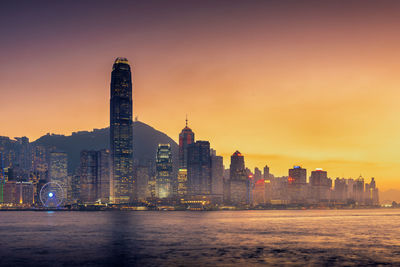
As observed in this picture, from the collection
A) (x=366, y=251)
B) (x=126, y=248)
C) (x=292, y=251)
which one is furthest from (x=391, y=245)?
(x=126, y=248)

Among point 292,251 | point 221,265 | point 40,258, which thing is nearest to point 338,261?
point 292,251

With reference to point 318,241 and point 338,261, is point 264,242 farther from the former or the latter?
point 338,261

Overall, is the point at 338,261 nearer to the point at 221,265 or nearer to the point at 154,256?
the point at 221,265

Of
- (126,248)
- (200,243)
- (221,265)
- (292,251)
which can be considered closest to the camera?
(221,265)

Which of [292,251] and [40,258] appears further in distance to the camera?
[292,251]

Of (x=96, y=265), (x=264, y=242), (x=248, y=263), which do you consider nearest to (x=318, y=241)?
(x=264, y=242)

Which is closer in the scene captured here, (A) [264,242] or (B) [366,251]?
(B) [366,251]

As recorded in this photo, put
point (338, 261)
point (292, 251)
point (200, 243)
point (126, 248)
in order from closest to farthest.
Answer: point (338, 261)
point (292, 251)
point (126, 248)
point (200, 243)

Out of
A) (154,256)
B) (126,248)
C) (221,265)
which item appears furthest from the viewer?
(126,248)

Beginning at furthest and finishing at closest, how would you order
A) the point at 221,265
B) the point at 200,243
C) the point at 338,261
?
the point at 200,243, the point at 338,261, the point at 221,265
